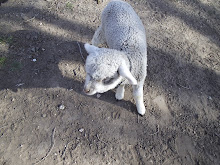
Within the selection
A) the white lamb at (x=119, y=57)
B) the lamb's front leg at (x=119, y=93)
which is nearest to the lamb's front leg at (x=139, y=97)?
the white lamb at (x=119, y=57)

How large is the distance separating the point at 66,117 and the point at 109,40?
1626 mm

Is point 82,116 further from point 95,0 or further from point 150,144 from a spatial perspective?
point 95,0

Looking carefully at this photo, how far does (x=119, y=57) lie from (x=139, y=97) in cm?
109

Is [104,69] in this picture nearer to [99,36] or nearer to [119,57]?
[119,57]

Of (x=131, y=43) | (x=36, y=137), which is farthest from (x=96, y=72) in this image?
(x=36, y=137)

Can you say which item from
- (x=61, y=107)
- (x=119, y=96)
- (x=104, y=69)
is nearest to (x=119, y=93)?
(x=119, y=96)

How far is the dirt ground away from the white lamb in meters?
0.59

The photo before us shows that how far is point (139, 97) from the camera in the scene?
10.5 feet

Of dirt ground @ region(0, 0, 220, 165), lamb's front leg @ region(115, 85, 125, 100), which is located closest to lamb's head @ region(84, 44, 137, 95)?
lamb's front leg @ region(115, 85, 125, 100)

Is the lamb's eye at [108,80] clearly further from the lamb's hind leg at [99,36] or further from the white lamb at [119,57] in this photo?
the lamb's hind leg at [99,36]

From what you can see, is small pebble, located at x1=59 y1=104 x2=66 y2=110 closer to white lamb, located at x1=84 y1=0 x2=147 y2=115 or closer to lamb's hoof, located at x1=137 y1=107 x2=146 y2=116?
white lamb, located at x1=84 y1=0 x2=147 y2=115

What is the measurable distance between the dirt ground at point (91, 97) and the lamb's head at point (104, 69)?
1.09m

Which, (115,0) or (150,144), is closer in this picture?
(150,144)

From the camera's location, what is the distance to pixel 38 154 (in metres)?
2.82
